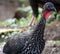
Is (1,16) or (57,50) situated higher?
(57,50)

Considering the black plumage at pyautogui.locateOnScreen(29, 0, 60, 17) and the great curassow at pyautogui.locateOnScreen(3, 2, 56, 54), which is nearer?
the great curassow at pyautogui.locateOnScreen(3, 2, 56, 54)

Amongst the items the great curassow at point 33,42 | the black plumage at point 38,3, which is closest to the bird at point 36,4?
the black plumage at point 38,3

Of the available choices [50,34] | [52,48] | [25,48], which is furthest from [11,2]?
[25,48]

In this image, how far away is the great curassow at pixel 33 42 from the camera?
4625 millimetres

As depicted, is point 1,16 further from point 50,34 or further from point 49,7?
point 49,7

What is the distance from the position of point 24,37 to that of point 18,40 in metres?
0.11

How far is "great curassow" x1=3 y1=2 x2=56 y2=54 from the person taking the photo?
4.62 m

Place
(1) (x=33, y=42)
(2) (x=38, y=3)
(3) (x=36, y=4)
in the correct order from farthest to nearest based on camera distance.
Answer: (3) (x=36, y=4) < (2) (x=38, y=3) < (1) (x=33, y=42)

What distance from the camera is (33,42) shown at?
468 centimetres

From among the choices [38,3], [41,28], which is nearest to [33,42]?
[41,28]

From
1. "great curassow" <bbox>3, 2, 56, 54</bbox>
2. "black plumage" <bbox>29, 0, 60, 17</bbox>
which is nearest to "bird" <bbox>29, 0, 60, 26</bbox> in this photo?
"black plumage" <bbox>29, 0, 60, 17</bbox>

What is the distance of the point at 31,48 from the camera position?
4.61 m

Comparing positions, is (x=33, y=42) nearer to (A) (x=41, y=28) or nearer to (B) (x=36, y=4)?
(A) (x=41, y=28)

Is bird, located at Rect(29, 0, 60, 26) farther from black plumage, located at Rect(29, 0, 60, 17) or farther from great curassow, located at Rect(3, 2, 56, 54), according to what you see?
great curassow, located at Rect(3, 2, 56, 54)
